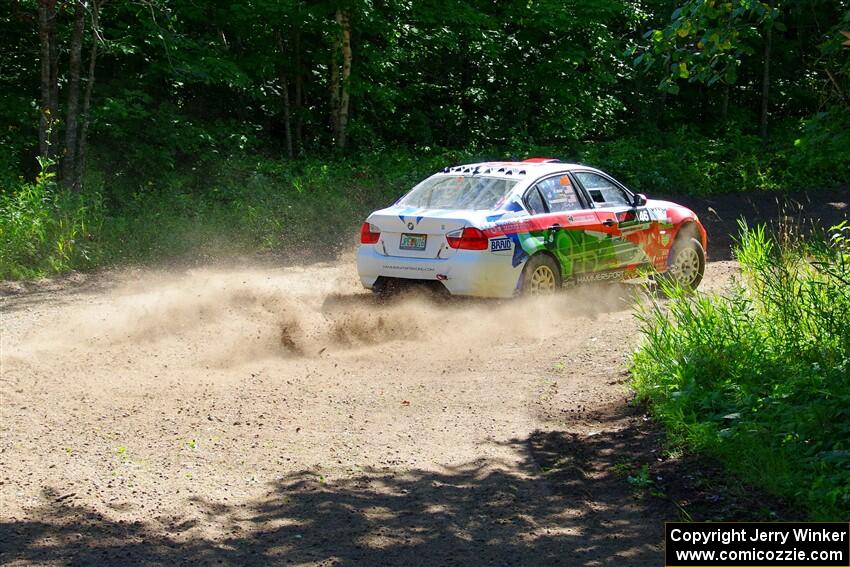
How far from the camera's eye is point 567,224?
11.6m

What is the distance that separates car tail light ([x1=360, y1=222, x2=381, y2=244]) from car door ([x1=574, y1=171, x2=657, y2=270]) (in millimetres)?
2524

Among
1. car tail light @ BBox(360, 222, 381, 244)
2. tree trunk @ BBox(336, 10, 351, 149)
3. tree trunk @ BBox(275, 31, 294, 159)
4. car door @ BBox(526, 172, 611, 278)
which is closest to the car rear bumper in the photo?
car tail light @ BBox(360, 222, 381, 244)

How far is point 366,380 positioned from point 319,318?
7.51 feet

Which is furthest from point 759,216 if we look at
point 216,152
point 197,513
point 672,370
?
point 197,513

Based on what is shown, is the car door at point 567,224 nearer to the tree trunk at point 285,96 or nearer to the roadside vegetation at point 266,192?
the roadside vegetation at point 266,192

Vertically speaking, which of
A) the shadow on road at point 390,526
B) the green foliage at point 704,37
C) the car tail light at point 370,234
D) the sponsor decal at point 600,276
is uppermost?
the green foliage at point 704,37

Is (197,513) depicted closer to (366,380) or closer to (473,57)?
(366,380)

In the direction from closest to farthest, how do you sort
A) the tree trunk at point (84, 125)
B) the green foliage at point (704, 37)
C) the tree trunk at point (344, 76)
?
the green foliage at point (704, 37) < the tree trunk at point (84, 125) < the tree trunk at point (344, 76)

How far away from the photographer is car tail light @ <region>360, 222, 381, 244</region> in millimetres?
11375

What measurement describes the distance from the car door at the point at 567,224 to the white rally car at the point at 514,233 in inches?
0.5

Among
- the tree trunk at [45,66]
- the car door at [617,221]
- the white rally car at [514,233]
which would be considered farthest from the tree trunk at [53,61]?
the car door at [617,221]

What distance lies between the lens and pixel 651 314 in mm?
10391

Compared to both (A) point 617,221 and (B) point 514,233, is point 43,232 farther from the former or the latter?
(A) point 617,221

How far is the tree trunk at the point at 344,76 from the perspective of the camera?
838 inches
